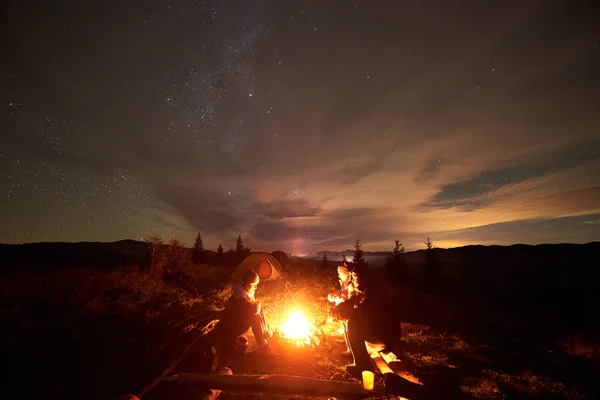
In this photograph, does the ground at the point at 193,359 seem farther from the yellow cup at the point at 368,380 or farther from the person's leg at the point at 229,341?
the yellow cup at the point at 368,380

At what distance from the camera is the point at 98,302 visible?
34.9 ft

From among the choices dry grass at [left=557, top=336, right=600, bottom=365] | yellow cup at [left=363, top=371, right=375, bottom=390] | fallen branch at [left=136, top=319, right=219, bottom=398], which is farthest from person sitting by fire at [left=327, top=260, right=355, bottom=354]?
dry grass at [left=557, top=336, right=600, bottom=365]

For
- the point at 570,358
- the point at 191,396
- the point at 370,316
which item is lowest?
the point at 570,358

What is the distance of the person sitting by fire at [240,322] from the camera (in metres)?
6.13

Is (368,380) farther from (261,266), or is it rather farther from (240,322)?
(261,266)

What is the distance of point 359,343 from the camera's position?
5.52 meters

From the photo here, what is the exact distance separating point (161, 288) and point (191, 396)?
1117 centimetres

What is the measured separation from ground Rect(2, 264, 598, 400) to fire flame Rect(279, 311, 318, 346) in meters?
0.27

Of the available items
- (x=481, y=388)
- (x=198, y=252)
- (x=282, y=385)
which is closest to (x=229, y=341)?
(x=282, y=385)

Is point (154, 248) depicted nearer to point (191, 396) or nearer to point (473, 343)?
point (191, 396)

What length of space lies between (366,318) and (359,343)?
2.02ft

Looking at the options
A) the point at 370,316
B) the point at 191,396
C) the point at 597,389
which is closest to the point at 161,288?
the point at 191,396

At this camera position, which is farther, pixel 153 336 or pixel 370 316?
pixel 153 336

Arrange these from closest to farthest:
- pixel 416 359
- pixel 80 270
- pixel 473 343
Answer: pixel 416 359, pixel 473 343, pixel 80 270
